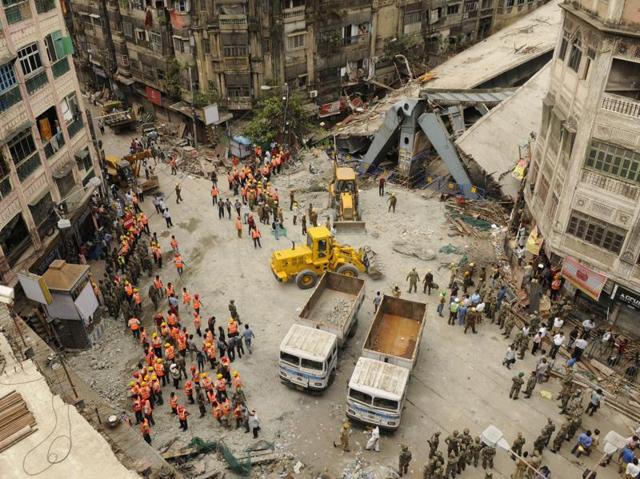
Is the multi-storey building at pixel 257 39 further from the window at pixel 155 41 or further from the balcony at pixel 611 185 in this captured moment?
the balcony at pixel 611 185

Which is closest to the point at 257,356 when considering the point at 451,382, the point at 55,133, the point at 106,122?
the point at 451,382

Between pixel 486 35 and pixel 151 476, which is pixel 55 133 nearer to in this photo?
pixel 151 476

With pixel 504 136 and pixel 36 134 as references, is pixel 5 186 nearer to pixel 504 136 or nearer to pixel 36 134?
pixel 36 134

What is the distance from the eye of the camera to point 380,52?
1875 inches

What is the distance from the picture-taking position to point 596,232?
2256 centimetres

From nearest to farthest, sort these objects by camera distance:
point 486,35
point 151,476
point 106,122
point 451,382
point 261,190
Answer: point 151,476 → point 451,382 → point 261,190 → point 106,122 → point 486,35

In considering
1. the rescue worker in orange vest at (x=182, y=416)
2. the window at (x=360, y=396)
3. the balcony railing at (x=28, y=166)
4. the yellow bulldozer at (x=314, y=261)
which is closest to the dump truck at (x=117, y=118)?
the balcony railing at (x=28, y=166)

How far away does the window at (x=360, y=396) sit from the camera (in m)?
18.6

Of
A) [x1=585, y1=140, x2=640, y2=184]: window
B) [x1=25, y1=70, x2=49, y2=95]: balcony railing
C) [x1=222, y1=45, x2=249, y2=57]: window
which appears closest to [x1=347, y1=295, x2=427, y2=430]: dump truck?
[x1=585, y1=140, x2=640, y2=184]: window

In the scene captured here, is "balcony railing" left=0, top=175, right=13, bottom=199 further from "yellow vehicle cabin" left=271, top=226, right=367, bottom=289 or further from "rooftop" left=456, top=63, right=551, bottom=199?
"rooftop" left=456, top=63, right=551, bottom=199

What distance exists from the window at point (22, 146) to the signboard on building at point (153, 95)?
77.5 ft

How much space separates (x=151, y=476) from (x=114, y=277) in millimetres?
14516

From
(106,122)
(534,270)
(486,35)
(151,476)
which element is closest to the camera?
(151,476)

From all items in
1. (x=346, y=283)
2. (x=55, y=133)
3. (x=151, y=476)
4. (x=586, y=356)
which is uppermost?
(x=55, y=133)
